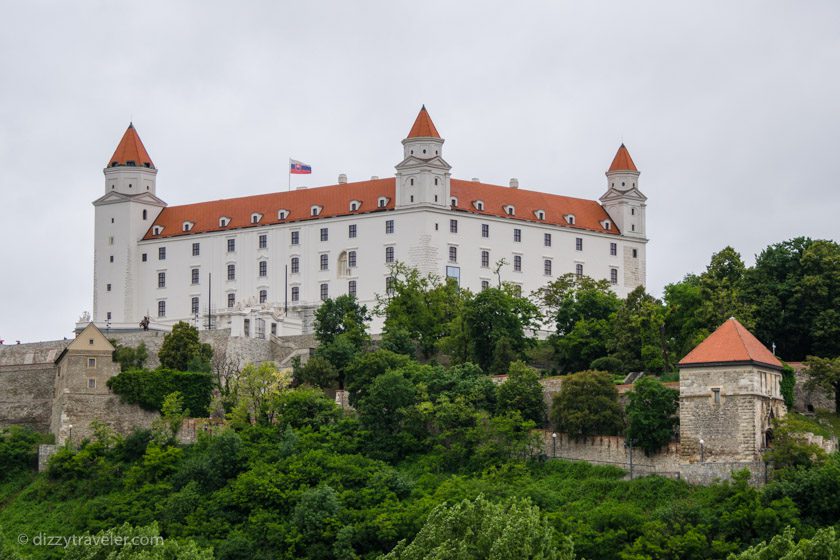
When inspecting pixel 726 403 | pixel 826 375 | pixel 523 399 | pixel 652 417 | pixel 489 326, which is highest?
pixel 489 326

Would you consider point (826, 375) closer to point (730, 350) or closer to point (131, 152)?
point (730, 350)

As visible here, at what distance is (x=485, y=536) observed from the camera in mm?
54938

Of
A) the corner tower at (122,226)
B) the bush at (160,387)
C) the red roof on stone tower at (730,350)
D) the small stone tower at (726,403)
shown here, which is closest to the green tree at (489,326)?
the bush at (160,387)

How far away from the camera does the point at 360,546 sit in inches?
2425

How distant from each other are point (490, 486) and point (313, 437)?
8.68 meters

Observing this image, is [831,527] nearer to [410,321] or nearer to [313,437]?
[313,437]

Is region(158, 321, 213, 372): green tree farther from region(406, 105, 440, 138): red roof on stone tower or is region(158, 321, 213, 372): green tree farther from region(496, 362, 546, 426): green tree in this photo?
region(406, 105, 440, 138): red roof on stone tower

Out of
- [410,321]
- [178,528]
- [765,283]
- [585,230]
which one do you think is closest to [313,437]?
[178,528]

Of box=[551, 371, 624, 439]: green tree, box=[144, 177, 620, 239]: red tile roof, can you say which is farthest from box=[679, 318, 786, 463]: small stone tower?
box=[144, 177, 620, 239]: red tile roof

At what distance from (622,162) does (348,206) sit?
1433 centimetres

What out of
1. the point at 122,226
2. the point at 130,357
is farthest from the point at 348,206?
the point at 130,357

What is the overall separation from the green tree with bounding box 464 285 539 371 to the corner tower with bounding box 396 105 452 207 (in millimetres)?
12558

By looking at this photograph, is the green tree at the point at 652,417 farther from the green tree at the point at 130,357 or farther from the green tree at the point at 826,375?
the green tree at the point at 130,357

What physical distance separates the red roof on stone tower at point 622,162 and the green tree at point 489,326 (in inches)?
793
